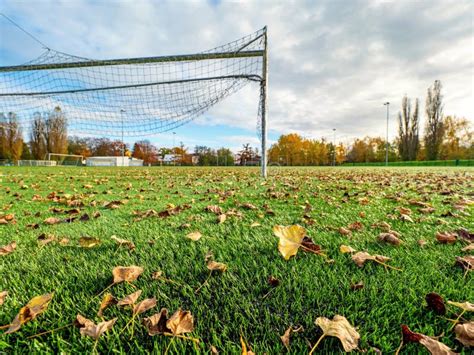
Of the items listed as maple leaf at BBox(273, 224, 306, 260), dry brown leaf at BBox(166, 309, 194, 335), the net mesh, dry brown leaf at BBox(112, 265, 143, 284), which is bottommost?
dry brown leaf at BBox(166, 309, 194, 335)

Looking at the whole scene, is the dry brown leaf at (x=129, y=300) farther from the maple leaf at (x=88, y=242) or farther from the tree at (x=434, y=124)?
the tree at (x=434, y=124)

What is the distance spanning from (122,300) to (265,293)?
552 mm

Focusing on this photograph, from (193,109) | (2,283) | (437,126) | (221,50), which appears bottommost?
(2,283)

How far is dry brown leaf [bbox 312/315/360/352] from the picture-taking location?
674 millimetres

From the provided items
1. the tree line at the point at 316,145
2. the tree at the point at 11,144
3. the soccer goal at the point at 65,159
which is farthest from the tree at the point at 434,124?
the tree at the point at 11,144

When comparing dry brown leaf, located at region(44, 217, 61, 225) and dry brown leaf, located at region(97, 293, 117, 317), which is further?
dry brown leaf, located at region(44, 217, 61, 225)

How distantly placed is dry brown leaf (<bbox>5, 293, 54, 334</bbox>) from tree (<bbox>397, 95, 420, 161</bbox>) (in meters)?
51.4

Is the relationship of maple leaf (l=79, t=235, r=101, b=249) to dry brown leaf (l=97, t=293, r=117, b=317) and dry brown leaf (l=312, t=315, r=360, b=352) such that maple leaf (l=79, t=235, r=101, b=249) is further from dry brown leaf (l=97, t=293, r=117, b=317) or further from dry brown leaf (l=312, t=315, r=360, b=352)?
dry brown leaf (l=312, t=315, r=360, b=352)

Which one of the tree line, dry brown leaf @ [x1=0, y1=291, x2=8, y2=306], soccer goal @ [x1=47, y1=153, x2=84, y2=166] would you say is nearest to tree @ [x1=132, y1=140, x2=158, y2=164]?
the tree line

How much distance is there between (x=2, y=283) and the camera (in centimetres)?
106

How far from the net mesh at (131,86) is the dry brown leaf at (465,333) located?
7201 millimetres

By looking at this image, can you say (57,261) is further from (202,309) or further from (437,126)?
(437,126)

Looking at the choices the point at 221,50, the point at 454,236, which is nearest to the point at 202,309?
the point at 454,236

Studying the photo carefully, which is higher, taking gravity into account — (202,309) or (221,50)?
(221,50)
